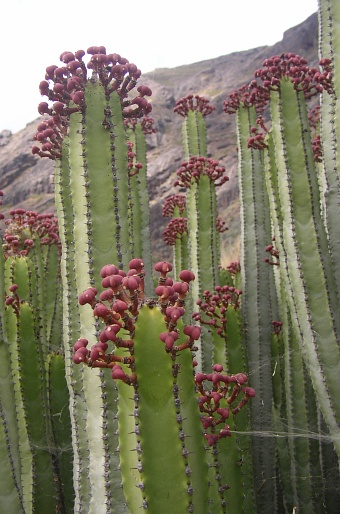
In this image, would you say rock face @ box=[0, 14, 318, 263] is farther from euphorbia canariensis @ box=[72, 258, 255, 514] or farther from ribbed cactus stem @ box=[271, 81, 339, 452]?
euphorbia canariensis @ box=[72, 258, 255, 514]

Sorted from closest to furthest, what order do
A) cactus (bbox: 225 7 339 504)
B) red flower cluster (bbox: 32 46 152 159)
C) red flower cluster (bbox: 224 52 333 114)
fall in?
red flower cluster (bbox: 32 46 152 159) < cactus (bbox: 225 7 339 504) < red flower cluster (bbox: 224 52 333 114)

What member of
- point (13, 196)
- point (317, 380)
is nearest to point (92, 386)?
point (317, 380)

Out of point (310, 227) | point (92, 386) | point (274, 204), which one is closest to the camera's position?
point (92, 386)

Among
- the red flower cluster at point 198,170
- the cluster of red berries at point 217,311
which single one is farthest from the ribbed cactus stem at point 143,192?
the cluster of red berries at point 217,311

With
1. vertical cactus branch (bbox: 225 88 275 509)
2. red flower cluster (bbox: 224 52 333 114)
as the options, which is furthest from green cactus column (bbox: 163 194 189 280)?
red flower cluster (bbox: 224 52 333 114)

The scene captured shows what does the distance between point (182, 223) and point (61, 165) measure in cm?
320

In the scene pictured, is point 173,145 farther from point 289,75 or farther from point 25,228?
point 289,75

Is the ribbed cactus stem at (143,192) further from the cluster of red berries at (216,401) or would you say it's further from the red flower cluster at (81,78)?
the cluster of red berries at (216,401)

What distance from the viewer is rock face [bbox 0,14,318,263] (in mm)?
18859

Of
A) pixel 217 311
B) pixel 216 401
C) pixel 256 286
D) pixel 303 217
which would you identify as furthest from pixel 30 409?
pixel 256 286

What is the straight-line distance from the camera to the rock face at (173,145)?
1886cm

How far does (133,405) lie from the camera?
1.74m

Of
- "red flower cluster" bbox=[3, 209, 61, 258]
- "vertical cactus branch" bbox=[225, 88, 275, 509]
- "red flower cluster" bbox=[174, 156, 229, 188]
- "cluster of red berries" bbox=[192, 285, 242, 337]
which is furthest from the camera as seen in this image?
"red flower cluster" bbox=[3, 209, 61, 258]

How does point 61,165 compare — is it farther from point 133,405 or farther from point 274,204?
point 133,405
